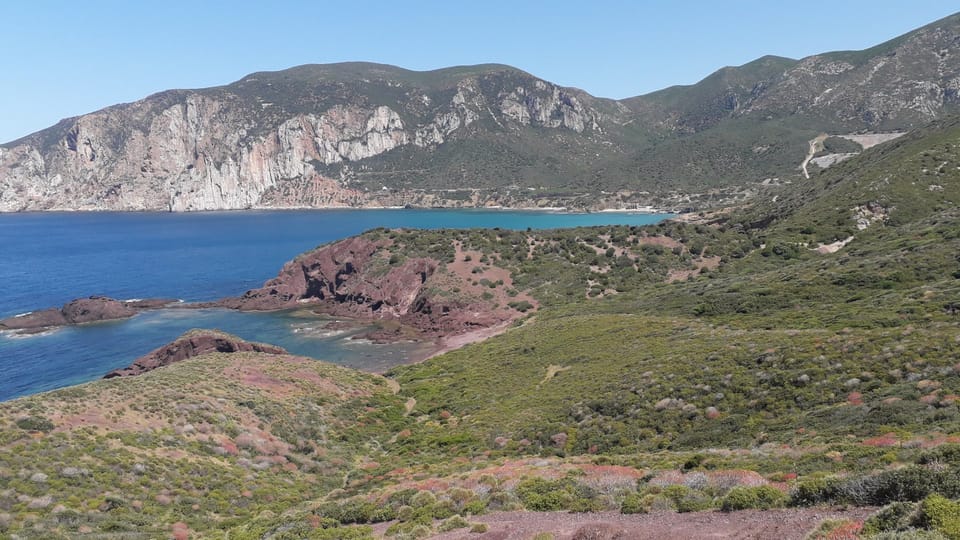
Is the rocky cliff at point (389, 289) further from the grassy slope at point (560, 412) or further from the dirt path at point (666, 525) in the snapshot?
the dirt path at point (666, 525)

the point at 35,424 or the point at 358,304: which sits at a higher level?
the point at 35,424

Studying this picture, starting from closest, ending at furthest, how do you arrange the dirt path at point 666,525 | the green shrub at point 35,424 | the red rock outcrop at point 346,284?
1. the dirt path at point 666,525
2. the green shrub at point 35,424
3. the red rock outcrop at point 346,284

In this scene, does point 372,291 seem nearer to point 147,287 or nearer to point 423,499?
point 147,287

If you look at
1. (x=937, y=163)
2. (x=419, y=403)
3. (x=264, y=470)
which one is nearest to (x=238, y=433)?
(x=264, y=470)

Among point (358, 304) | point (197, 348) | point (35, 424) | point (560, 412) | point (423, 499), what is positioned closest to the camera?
point (423, 499)

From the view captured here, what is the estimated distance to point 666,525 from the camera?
12086 mm

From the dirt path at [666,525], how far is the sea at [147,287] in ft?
141

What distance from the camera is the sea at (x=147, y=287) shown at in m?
59.1

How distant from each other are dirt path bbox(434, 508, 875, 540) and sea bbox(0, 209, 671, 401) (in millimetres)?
42919

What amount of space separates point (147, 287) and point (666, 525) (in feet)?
349

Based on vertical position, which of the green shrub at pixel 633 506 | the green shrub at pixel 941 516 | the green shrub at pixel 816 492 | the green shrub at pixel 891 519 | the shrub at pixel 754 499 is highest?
the green shrub at pixel 941 516

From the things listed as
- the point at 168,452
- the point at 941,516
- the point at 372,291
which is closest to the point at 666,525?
the point at 941,516

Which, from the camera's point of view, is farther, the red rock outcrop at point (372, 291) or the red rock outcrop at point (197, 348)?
the red rock outcrop at point (372, 291)

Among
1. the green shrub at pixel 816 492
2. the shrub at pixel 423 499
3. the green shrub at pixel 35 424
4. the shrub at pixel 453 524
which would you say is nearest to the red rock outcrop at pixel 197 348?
the green shrub at pixel 35 424
